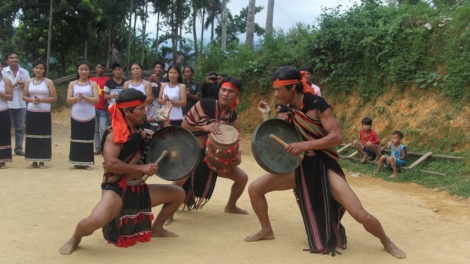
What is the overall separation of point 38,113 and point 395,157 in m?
6.67

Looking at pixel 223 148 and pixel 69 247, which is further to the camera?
pixel 223 148

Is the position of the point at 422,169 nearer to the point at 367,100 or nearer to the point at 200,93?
the point at 367,100

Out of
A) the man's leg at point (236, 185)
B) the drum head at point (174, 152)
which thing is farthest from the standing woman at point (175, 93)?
the drum head at point (174, 152)

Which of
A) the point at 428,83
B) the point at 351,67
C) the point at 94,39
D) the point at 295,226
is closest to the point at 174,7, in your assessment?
the point at 94,39

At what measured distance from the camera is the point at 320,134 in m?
4.69

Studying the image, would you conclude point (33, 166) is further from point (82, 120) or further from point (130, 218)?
point (130, 218)

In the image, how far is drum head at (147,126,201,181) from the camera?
4891 mm

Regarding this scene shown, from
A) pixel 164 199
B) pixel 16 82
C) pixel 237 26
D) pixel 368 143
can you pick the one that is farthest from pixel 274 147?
pixel 237 26

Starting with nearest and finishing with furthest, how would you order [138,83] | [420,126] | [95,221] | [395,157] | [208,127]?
[95,221]
[208,127]
[138,83]
[395,157]
[420,126]

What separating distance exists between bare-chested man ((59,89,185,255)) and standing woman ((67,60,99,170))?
4.43 m

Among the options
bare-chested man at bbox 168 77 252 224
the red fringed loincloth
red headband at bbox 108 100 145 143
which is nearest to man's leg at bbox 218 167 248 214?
bare-chested man at bbox 168 77 252 224

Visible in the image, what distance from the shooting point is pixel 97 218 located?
4.35 m

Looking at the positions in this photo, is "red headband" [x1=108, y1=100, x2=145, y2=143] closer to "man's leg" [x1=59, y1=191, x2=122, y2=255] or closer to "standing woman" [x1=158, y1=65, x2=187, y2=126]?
"man's leg" [x1=59, y1=191, x2=122, y2=255]

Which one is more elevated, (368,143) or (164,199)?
(368,143)
